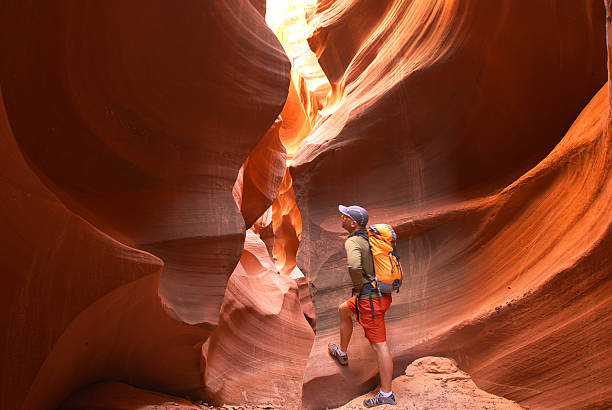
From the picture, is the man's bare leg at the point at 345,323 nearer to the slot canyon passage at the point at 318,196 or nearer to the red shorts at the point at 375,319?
the red shorts at the point at 375,319

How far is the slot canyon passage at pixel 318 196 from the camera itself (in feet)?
10.7

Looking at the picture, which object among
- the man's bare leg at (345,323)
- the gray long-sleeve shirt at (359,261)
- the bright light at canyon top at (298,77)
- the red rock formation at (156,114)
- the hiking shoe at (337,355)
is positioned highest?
the bright light at canyon top at (298,77)

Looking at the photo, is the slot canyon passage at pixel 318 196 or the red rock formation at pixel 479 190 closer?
the slot canyon passage at pixel 318 196

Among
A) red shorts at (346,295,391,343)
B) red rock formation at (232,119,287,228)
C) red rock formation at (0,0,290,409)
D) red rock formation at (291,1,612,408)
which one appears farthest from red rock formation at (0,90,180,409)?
red rock formation at (232,119,287,228)

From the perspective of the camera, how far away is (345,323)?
163 inches

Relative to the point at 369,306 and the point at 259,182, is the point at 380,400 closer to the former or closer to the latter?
the point at 369,306

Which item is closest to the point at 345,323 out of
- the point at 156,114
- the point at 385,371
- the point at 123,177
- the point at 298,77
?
the point at 385,371

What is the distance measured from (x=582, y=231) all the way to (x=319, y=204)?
9.60 ft

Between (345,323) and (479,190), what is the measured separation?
6.72 feet

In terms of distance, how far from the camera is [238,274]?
778cm

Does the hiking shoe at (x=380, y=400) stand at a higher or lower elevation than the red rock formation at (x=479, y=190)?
lower

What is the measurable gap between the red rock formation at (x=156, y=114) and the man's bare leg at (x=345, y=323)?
1664 millimetres

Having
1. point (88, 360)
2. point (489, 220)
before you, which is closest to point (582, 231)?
point (489, 220)

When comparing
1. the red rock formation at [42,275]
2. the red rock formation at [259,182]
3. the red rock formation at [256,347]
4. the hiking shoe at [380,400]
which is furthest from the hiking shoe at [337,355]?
the red rock formation at [259,182]
